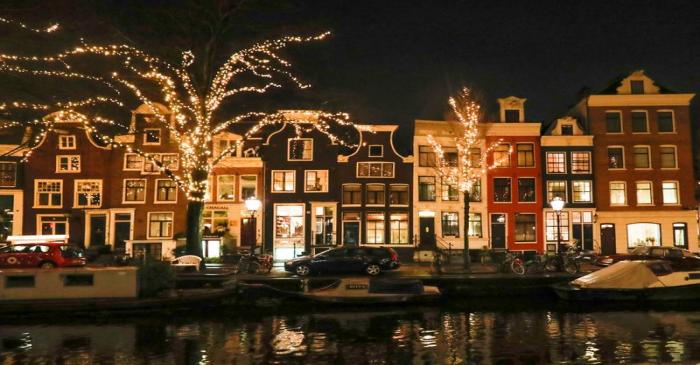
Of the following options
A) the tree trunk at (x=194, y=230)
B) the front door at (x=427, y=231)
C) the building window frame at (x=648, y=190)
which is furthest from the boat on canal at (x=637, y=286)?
the building window frame at (x=648, y=190)

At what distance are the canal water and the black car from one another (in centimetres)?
494

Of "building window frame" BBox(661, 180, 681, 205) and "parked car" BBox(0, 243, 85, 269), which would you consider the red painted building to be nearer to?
"building window frame" BBox(661, 180, 681, 205)

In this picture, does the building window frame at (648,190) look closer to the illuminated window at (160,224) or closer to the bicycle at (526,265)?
the bicycle at (526,265)

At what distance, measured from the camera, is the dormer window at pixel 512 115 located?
4341 centimetres

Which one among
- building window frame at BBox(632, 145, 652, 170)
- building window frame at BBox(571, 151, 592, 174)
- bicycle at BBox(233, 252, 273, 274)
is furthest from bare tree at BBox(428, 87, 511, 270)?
bicycle at BBox(233, 252, 273, 274)

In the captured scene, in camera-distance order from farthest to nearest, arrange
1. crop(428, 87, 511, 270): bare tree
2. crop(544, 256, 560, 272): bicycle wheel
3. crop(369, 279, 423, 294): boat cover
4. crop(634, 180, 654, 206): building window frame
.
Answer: crop(634, 180, 654, 206): building window frame
crop(428, 87, 511, 270): bare tree
crop(544, 256, 560, 272): bicycle wheel
crop(369, 279, 423, 294): boat cover

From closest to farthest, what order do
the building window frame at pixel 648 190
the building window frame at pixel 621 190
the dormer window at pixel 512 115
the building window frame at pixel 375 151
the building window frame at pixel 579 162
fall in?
1. the building window frame at pixel 375 151
2. the building window frame at pixel 621 190
3. the building window frame at pixel 648 190
4. the building window frame at pixel 579 162
5. the dormer window at pixel 512 115

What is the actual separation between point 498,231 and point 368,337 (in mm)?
25939

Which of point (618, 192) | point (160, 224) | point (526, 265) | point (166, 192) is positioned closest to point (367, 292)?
point (526, 265)

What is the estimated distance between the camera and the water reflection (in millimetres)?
15453

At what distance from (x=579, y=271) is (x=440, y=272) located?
6.91 m

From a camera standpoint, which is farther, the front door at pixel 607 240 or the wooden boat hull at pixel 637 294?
the front door at pixel 607 240

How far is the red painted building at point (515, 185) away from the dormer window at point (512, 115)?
8cm

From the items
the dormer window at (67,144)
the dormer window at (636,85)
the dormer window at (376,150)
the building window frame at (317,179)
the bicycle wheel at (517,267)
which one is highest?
the dormer window at (636,85)
